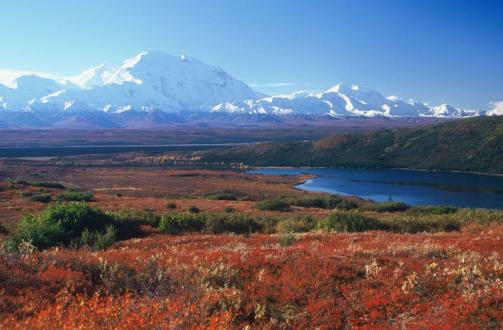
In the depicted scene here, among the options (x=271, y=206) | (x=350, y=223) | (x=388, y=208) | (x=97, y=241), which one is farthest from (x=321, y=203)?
(x=97, y=241)

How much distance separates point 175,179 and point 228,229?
7730 centimetres

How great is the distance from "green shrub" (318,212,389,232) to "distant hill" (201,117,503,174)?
334ft

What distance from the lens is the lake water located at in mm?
74038

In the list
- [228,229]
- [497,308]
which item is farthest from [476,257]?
[228,229]

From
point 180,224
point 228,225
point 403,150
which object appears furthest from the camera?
point 403,150

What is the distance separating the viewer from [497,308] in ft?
→ 24.9

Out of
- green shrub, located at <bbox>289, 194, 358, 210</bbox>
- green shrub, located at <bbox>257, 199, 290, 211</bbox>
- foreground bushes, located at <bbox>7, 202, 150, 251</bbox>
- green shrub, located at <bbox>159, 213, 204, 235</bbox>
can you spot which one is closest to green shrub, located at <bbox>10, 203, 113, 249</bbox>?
foreground bushes, located at <bbox>7, 202, 150, 251</bbox>

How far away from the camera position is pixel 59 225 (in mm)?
18688

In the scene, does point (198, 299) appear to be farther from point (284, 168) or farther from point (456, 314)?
point (284, 168)

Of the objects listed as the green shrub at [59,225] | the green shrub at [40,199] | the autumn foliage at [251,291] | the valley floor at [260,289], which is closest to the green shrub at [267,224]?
the green shrub at [59,225]

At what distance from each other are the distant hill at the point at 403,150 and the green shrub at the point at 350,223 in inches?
4002

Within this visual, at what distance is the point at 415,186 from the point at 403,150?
2249 inches

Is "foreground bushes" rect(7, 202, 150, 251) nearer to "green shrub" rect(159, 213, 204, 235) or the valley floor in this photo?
"green shrub" rect(159, 213, 204, 235)

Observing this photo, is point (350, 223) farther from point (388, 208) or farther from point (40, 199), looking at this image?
point (40, 199)
